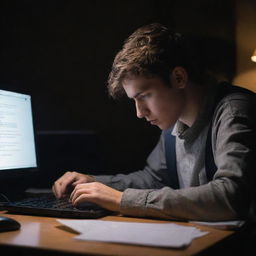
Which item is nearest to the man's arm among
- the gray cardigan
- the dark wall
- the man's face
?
the gray cardigan

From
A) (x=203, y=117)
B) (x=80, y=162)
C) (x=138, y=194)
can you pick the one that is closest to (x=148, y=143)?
(x=80, y=162)

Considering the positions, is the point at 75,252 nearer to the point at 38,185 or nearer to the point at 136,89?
the point at 136,89

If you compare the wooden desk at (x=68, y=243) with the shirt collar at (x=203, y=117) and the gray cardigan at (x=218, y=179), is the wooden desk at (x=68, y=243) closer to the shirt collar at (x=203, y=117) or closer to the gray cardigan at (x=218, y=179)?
the gray cardigan at (x=218, y=179)

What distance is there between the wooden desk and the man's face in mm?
439

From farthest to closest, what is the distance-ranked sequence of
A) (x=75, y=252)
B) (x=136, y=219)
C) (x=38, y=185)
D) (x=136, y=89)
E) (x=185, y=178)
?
(x=38, y=185), (x=185, y=178), (x=136, y=89), (x=136, y=219), (x=75, y=252)

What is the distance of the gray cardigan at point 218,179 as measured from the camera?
0.96 m

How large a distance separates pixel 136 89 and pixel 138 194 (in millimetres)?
374

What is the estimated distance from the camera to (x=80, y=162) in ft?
5.67

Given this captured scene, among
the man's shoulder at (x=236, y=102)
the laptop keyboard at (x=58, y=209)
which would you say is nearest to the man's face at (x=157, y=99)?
the man's shoulder at (x=236, y=102)

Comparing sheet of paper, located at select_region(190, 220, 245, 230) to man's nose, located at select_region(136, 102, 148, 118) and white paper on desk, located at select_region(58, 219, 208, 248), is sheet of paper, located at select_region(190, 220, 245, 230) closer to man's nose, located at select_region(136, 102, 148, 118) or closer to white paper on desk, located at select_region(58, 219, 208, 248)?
white paper on desk, located at select_region(58, 219, 208, 248)

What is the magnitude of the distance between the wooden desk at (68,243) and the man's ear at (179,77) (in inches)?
19.8

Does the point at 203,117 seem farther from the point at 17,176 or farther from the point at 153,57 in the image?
the point at 17,176

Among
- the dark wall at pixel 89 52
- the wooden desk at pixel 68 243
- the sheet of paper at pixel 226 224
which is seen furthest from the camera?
the dark wall at pixel 89 52

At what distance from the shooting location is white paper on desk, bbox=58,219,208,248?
743 millimetres
